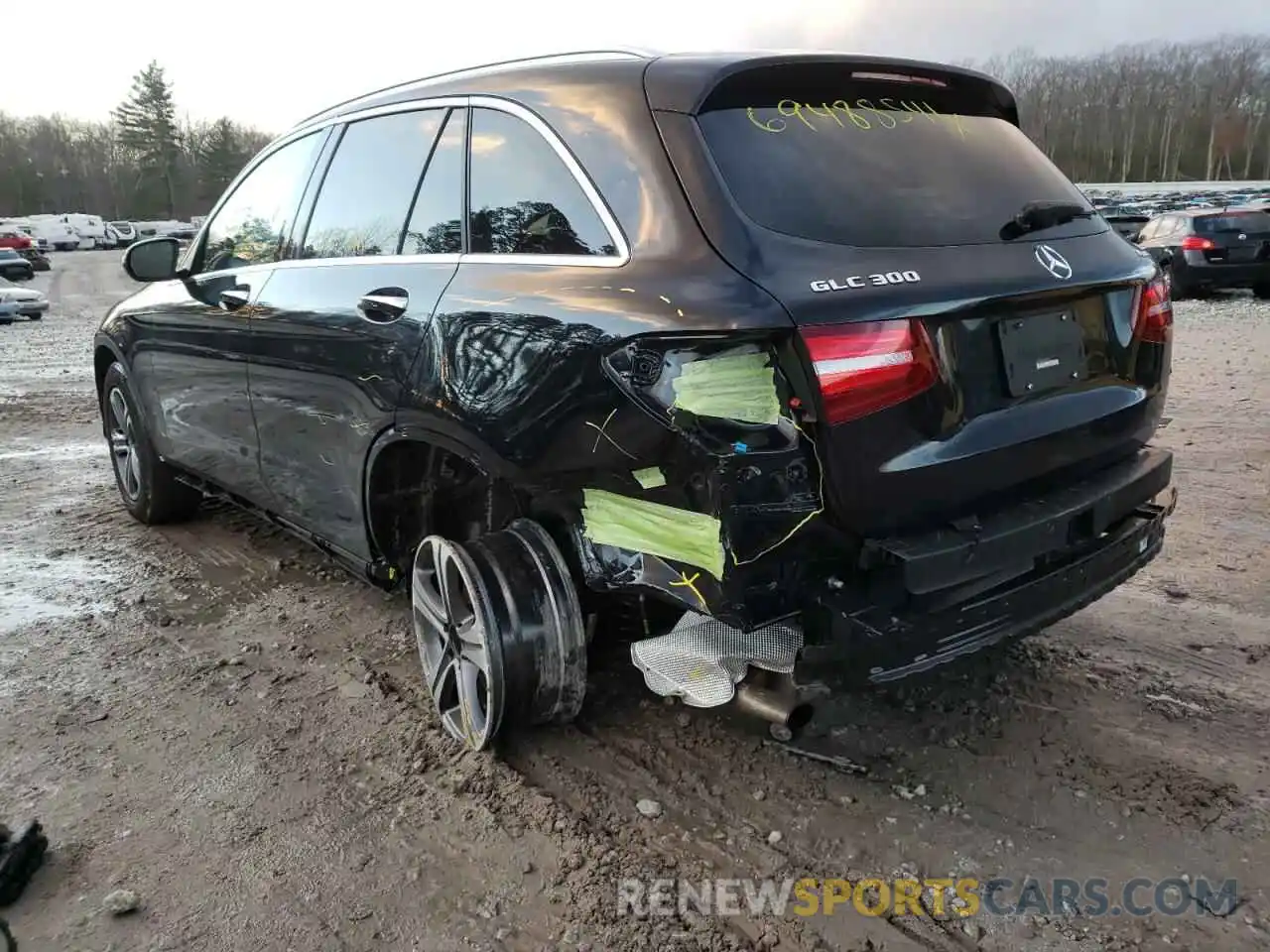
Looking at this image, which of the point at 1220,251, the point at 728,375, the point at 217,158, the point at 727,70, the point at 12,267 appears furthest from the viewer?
the point at 217,158

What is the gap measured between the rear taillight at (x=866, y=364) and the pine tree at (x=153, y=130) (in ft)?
287

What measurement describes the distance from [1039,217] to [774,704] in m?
1.53

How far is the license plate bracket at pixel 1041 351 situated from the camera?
240cm

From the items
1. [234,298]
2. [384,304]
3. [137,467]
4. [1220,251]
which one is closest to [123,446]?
[137,467]

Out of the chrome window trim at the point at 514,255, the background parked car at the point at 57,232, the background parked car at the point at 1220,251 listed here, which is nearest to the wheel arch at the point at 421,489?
the chrome window trim at the point at 514,255

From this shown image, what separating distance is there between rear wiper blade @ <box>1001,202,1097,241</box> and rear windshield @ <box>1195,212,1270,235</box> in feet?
48.5

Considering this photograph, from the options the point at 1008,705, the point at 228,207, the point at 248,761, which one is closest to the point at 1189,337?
the point at 1008,705

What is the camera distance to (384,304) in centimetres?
307

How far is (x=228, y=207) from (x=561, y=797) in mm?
3273

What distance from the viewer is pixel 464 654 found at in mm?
2994

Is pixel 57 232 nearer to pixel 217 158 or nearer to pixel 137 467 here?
pixel 217 158

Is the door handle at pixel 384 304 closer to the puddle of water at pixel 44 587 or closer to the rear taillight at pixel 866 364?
the rear taillight at pixel 866 364

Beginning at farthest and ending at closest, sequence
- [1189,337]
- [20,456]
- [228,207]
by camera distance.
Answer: [1189,337], [20,456], [228,207]

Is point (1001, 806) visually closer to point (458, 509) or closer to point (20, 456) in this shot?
point (458, 509)
